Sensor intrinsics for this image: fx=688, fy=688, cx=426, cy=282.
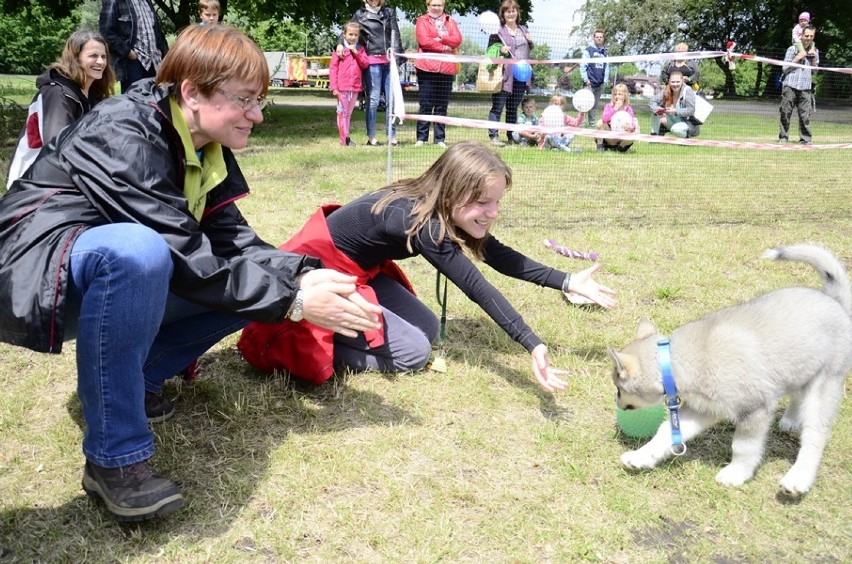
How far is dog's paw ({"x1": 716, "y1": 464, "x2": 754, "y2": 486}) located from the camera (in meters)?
2.74

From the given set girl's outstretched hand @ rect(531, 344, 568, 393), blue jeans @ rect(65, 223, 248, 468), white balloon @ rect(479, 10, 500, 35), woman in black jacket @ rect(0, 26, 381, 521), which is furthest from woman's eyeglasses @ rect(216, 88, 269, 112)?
white balloon @ rect(479, 10, 500, 35)

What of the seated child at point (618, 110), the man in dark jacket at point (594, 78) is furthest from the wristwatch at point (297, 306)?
the man in dark jacket at point (594, 78)

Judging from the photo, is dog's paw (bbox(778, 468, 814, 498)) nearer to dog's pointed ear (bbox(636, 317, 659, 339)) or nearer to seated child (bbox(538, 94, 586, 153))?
dog's pointed ear (bbox(636, 317, 659, 339))

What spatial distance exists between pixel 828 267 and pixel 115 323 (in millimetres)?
2801

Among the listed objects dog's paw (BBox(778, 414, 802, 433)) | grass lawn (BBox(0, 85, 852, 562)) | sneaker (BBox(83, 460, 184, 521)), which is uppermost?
sneaker (BBox(83, 460, 184, 521))

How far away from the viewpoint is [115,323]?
2049 millimetres

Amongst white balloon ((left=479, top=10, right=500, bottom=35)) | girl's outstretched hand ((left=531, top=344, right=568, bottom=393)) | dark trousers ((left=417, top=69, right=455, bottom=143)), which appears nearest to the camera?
girl's outstretched hand ((left=531, top=344, right=568, bottom=393))

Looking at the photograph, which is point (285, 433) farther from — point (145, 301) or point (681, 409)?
point (681, 409)

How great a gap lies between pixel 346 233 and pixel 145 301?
55.1 inches

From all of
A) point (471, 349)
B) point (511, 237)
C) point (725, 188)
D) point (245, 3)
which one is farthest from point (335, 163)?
point (245, 3)

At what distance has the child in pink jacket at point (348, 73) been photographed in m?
11.1

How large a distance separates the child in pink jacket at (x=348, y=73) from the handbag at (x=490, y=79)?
73.7 inches

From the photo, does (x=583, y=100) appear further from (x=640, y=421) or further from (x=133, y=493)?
(x=133, y=493)

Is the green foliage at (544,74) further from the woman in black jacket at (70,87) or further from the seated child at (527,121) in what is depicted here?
the woman in black jacket at (70,87)
